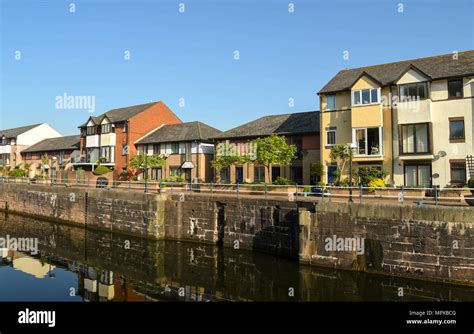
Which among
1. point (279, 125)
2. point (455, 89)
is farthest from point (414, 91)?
point (279, 125)

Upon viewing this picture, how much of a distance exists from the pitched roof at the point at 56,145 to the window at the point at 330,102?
41.5 meters

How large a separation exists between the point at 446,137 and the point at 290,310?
1944 centimetres

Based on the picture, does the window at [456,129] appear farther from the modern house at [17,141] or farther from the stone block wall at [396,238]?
the modern house at [17,141]

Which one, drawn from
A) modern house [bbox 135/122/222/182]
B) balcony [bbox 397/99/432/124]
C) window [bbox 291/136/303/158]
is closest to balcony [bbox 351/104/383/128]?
balcony [bbox 397/99/432/124]

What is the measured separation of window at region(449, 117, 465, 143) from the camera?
24.2m

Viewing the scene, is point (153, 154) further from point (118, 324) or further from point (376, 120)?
point (118, 324)

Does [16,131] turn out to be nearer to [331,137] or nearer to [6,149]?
[6,149]

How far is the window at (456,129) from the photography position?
2424 cm

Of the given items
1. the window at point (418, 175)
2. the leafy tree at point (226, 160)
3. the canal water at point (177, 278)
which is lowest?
the canal water at point (177, 278)

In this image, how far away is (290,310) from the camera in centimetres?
1184

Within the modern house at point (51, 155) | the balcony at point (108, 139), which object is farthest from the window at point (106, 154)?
the modern house at point (51, 155)

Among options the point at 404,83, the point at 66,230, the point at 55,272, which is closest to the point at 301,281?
the point at 55,272

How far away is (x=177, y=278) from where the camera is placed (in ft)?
53.0

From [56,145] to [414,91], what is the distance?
56177 millimetres
